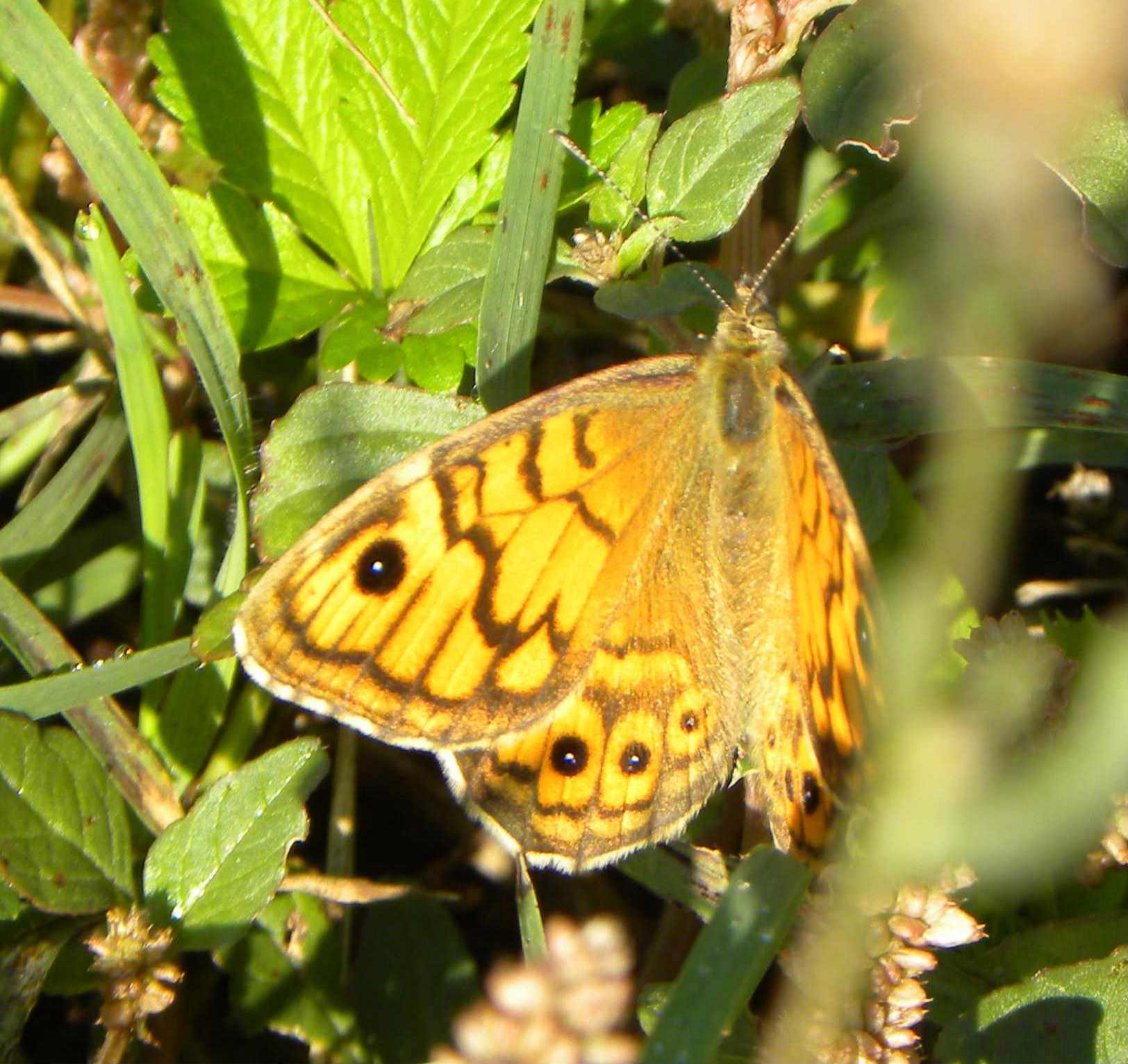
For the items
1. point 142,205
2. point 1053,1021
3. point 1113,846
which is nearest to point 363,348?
point 142,205

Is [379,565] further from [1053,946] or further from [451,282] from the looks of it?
[1053,946]

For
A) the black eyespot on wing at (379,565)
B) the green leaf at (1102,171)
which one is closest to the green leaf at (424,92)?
the black eyespot on wing at (379,565)

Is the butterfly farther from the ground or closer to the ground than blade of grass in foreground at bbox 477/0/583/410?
closer to the ground

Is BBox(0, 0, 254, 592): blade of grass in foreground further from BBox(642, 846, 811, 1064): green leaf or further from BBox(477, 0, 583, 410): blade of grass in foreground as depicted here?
BBox(642, 846, 811, 1064): green leaf

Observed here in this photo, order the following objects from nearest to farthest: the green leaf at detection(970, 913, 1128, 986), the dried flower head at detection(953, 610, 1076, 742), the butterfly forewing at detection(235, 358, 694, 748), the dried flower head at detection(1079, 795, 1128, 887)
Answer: the dried flower head at detection(953, 610, 1076, 742)
the butterfly forewing at detection(235, 358, 694, 748)
the dried flower head at detection(1079, 795, 1128, 887)
the green leaf at detection(970, 913, 1128, 986)

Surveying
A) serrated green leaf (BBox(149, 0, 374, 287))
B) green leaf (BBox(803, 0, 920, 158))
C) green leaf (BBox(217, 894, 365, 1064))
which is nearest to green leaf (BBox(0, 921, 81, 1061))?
green leaf (BBox(217, 894, 365, 1064))

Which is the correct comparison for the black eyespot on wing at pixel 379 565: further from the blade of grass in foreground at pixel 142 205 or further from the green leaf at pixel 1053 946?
the green leaf at pixel 1053 946

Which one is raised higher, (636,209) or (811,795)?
(636,209)

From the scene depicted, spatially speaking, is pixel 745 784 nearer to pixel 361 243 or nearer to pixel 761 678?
pixel 761 678
